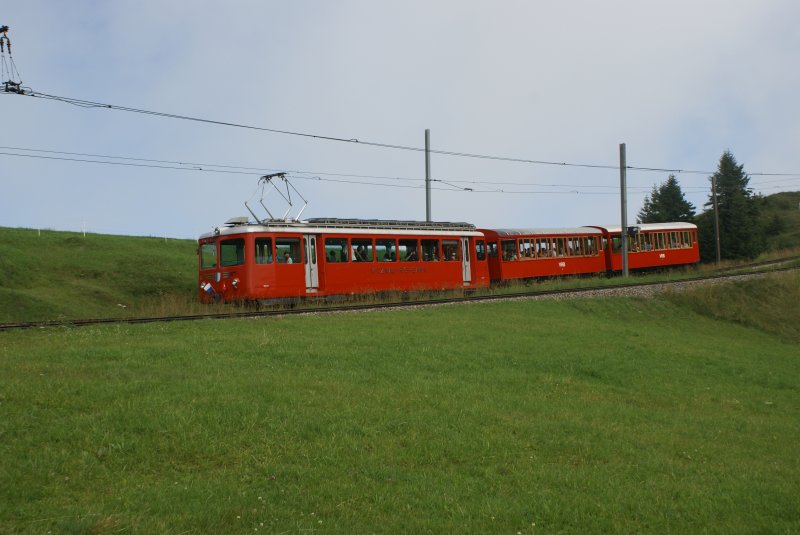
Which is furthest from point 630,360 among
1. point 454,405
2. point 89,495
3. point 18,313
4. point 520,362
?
point 18,313

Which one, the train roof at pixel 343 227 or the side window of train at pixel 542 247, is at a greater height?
the train roof at pixel 343 227

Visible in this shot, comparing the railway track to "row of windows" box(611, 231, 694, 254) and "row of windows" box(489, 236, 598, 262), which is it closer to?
"row of windows" box(489, 236, 598, 262)

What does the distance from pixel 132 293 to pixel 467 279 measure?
46.5ft

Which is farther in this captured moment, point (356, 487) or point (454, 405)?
point (454, 405)

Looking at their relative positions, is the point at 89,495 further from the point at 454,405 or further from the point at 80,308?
the point at 80,308

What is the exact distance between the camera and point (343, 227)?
965 inches

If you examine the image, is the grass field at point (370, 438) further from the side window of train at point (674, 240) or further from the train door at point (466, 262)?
the side window of train at point (674, 240)

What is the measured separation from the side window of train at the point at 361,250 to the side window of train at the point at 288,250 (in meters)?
2.40

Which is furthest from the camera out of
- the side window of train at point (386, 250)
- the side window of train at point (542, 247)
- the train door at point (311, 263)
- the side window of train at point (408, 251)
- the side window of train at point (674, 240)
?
the side window of train at point (674, 240)

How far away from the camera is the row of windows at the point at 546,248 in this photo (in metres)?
33.1

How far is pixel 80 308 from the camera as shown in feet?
81.9

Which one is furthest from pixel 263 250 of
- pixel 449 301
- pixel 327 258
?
pixel 449 301

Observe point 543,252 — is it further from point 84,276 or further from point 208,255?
point 84,276

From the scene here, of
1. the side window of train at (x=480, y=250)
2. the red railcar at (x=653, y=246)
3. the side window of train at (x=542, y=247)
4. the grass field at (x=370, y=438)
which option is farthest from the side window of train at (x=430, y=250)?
the red railcar at (x=653, y=246)
